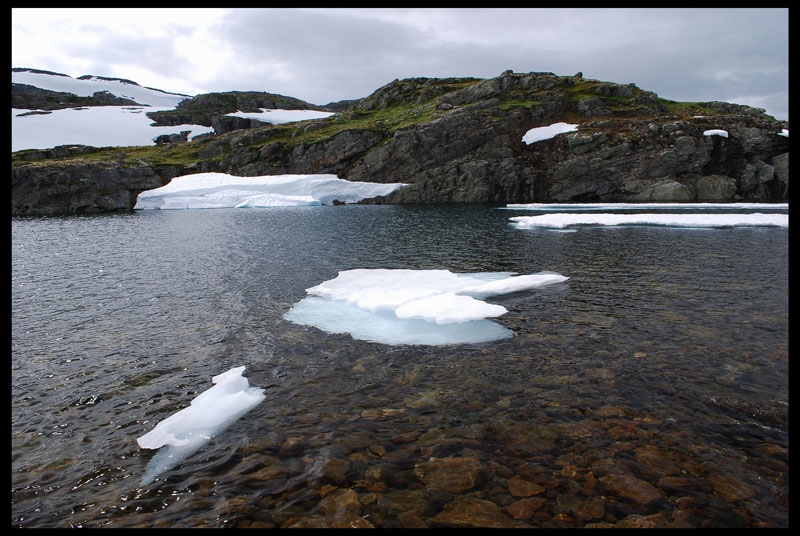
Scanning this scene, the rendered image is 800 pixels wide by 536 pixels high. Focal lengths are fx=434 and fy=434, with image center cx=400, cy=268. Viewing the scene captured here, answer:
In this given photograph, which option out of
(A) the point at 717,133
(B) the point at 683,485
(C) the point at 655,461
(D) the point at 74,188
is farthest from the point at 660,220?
(D) the point at 74,188

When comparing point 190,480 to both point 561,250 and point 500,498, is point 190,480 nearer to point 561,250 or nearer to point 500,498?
point 500,498

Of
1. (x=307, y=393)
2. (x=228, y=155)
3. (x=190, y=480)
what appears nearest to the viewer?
(x=190, y=480)

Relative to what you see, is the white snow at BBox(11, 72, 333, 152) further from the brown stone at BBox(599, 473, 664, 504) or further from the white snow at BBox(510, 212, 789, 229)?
the brown stone at BBox(599, 473, 664, 504)

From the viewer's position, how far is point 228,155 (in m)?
101

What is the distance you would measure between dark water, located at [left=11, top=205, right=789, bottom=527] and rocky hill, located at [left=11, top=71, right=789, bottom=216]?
61930 millimetres

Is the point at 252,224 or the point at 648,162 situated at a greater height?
the point at 648,162

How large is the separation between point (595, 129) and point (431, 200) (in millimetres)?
35349

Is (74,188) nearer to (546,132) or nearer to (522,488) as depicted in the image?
(546,132)

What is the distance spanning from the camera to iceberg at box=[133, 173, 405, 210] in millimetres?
83938

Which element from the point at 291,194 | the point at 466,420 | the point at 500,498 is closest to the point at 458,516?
the point at 500,498

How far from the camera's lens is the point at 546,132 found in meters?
88.0

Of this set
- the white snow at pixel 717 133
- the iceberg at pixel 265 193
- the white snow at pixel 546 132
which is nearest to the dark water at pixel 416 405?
the iceberg at pixel 265 193

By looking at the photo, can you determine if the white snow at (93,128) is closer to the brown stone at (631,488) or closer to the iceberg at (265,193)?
the iceberg at (265,193)

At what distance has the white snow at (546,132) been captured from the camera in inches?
3418
